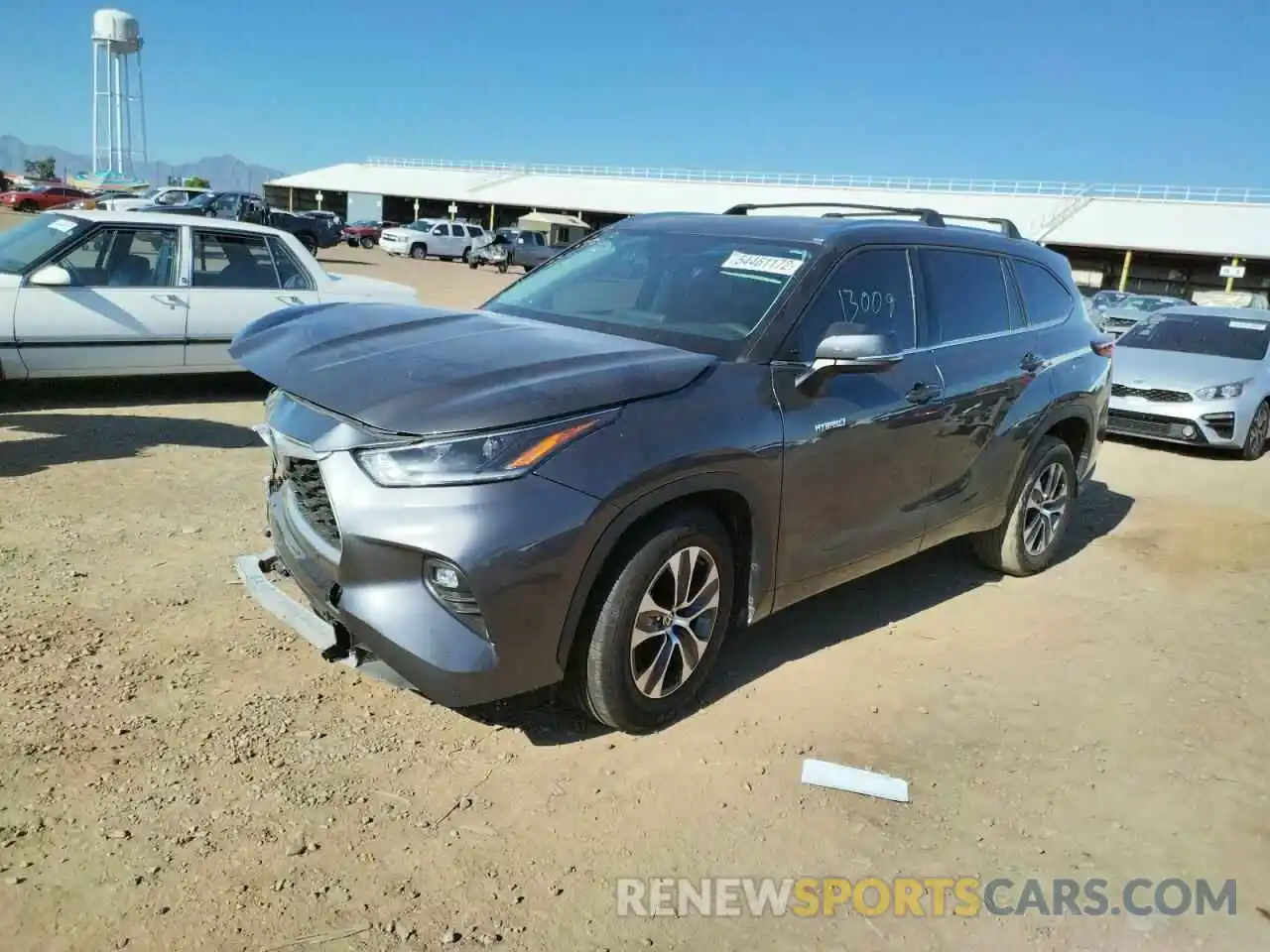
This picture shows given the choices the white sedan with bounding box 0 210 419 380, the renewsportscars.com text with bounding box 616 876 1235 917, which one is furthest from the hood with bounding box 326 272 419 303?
the renewsportscars.com text with bounding box 616 876 1235 917

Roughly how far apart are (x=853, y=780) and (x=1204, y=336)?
9478 millimetres

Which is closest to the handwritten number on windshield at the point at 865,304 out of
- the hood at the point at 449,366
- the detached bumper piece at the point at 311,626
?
the hood at the point at 449,366

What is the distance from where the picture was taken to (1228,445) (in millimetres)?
9141

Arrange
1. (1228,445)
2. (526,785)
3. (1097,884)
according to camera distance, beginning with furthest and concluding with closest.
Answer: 1. (1228,445)
2. (526,785)
3. (1097,884)

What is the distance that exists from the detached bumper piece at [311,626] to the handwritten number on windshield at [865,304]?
2.27 metres

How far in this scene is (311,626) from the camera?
302 cm

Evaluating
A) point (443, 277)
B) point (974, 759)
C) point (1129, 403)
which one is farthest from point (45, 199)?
point (974, 759)

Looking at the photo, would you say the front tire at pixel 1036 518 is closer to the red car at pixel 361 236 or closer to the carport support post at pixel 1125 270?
the red car at pixel 361 236

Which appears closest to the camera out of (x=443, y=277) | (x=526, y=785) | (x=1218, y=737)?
(x=526, y=785)

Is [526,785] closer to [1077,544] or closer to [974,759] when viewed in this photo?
[974,759]

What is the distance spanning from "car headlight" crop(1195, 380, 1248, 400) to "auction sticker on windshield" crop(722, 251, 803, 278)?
733 centimetres

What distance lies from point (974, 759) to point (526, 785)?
163 centimetres

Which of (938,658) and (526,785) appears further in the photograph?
(938,658)

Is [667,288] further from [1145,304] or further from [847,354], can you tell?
[1145,304]
